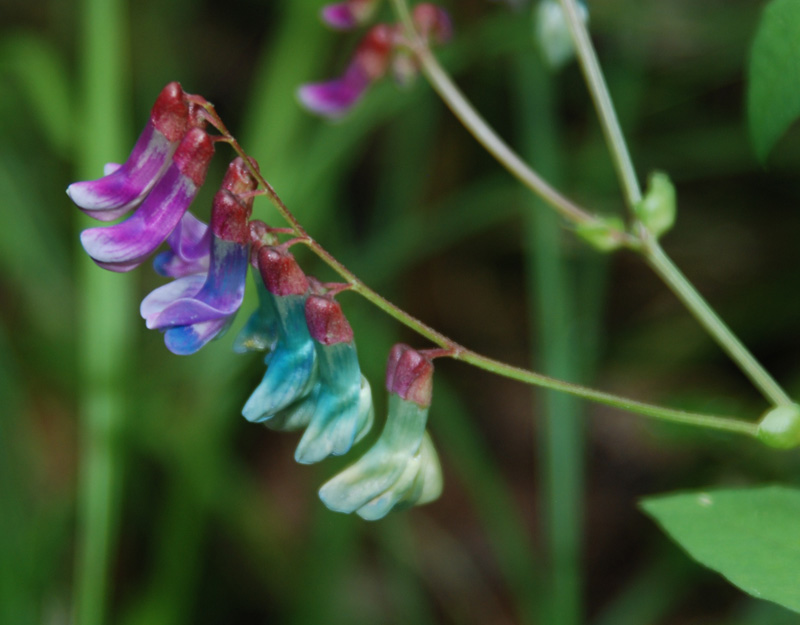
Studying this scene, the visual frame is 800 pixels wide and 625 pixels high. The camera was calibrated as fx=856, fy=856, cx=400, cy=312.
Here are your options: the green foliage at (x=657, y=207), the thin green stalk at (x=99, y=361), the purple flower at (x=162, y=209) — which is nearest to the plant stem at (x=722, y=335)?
the green foliage at (x=657, y=207)

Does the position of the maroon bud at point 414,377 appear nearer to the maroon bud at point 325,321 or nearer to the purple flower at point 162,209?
the maroon bud at point 325,321

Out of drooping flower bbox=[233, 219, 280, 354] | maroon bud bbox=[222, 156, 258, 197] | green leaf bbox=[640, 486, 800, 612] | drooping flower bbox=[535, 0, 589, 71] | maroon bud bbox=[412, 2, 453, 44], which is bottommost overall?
green leaf bbox=[640, 486, 800, 612]

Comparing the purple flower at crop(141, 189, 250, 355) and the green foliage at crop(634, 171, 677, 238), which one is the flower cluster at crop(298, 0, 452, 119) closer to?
the green foliage at crop(634, 171, 677, 238)

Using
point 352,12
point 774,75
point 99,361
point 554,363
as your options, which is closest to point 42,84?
point 99,361

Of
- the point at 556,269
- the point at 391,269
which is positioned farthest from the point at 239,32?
the point at 556,269

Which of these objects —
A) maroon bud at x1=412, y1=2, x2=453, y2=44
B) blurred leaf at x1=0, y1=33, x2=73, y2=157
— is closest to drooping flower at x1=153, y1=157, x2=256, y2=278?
maroon bud at x1=412, y1=2, x2=453, y2=44

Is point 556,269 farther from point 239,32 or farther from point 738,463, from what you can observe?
point 239,32
